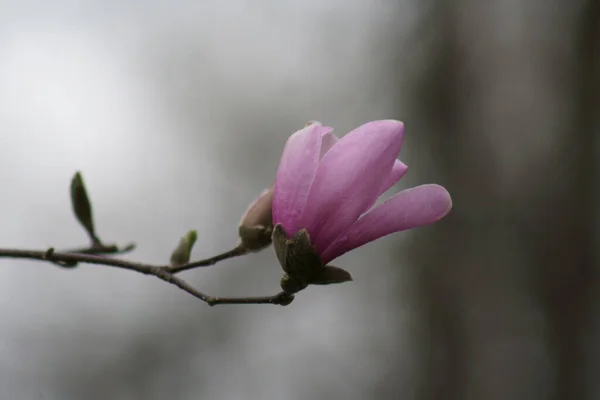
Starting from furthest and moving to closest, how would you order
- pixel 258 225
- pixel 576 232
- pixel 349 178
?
pixel 576 232
pixel 258 225
pixel 349 178

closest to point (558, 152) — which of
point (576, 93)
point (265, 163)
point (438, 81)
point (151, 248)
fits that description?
point (576, 93)

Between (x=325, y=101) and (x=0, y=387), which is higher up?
(x=325, y=101)

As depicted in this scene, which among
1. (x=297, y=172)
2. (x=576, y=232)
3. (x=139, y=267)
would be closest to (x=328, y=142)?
(x=297, y=172)

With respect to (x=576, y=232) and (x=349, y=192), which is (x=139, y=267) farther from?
(x=576, y=232)

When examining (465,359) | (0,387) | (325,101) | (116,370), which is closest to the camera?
(0,387)

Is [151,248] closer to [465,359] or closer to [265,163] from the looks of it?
[265,163]

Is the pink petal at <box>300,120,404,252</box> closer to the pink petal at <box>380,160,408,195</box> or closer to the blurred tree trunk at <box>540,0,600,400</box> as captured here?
the pink petal at <box>380,160,408,195</box>

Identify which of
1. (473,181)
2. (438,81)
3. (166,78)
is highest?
(166,78)

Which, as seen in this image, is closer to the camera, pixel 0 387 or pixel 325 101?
pixel 0 387
